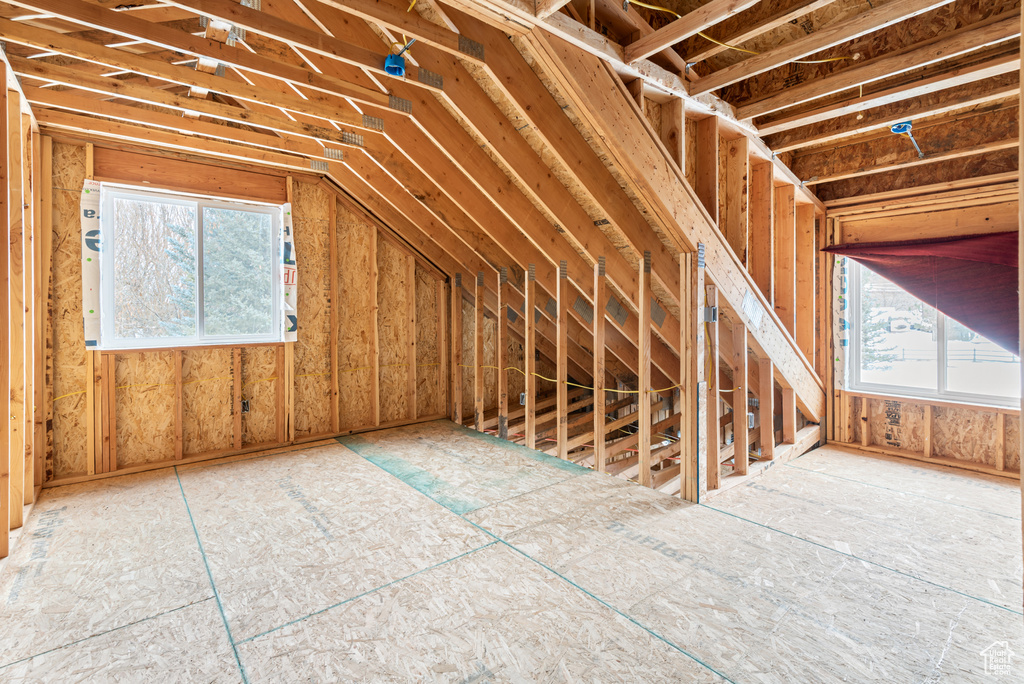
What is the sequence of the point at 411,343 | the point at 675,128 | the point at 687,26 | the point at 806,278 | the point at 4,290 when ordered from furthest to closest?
the point at 411,343
the point at 806,278
the point at 675,128
the point at 4,290
the point at 687,26

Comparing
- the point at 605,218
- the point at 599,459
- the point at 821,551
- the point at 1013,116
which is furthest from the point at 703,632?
the point at 1013,116

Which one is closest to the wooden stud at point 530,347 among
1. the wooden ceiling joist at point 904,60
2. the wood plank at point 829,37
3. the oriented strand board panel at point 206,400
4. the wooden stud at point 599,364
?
the wooden stud at point 599,364

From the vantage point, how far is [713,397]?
3.37 metres

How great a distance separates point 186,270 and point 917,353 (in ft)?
23.2

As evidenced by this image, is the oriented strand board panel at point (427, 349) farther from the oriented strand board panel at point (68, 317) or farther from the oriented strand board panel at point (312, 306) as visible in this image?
the oriented strand board panel at point (68, 317)

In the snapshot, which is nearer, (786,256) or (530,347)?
(530,347)

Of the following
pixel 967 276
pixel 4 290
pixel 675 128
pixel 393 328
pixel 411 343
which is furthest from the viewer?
pixel 411 343

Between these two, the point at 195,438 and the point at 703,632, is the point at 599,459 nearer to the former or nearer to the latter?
the point at 703,632

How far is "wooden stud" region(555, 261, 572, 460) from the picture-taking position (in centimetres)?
405

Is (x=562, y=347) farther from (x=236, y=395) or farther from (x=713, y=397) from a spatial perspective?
(x=236, y=395)

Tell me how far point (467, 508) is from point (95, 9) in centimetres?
341

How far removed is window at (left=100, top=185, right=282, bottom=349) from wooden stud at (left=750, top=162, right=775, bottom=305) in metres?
4.67

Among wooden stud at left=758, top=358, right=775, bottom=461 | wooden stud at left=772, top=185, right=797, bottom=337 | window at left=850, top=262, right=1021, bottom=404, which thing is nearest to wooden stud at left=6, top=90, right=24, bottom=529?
wooden stud at left=758, top=358, right=775, bottom=461

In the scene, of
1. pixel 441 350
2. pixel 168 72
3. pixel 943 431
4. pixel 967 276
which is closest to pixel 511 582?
pixel 168 72
